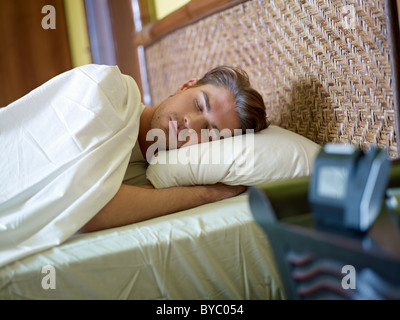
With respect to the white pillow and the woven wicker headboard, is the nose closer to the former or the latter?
the white pillow

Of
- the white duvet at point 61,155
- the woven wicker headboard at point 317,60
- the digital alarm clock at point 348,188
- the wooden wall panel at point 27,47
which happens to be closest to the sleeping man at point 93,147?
the white duvet at point 61,155

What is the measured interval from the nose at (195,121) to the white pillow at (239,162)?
86 mm

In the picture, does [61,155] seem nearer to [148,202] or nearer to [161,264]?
[148,202]

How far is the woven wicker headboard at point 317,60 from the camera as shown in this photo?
3.79 feet

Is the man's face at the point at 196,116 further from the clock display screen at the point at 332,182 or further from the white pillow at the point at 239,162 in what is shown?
the clock display screen at the point at 332,182

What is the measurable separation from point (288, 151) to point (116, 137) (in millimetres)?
463

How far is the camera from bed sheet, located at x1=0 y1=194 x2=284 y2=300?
0.89 m

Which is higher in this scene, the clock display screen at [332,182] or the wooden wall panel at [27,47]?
the wooden wall panel at [27,47]

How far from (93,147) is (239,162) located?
1.24 feet

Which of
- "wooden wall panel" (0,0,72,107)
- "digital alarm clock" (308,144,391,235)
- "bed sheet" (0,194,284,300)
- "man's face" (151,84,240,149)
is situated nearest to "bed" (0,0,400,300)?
"bed sheet" (0,194,284,300)

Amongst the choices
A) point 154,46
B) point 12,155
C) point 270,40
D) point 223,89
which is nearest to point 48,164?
point 12,155

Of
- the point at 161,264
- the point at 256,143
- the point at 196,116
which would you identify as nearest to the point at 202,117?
the point at 196,116

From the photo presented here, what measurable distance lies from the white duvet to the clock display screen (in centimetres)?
60

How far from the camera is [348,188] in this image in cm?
54
